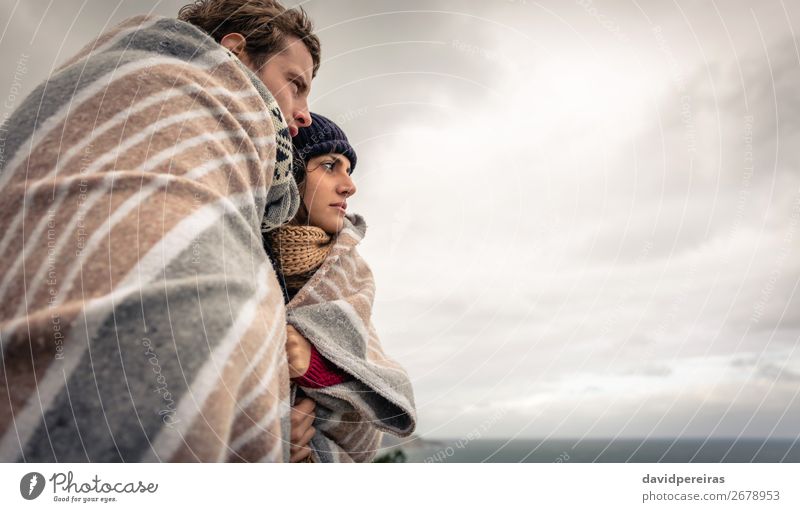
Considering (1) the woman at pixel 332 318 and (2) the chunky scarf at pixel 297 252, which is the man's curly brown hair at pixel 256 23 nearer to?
(1) the woman at pixel 332 318

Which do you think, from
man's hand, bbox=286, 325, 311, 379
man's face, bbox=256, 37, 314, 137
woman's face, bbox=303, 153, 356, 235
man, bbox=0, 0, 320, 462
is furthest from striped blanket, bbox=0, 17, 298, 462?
woman's face, bbox=303, 153, 356, 235

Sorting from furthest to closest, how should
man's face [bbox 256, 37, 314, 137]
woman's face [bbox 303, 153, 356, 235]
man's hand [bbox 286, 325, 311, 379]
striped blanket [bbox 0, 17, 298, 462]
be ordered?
woman's face [bbox 303, 153, 356, 235], man's face [bbox 256, 37, 314, 137], man's hand [bbox 286, 325, 311, 379], striped blanket [bbox 0, 17, 298, 462]

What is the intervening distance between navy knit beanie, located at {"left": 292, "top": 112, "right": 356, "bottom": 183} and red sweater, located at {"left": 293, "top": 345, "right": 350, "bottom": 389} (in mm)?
442

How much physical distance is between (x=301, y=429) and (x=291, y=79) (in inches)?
25.5

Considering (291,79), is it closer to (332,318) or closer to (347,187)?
(347,187)

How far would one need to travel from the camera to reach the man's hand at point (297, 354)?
95 centimetres

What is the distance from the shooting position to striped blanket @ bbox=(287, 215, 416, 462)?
101cm

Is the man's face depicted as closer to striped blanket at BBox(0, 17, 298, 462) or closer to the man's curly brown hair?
the man's curly brown hair

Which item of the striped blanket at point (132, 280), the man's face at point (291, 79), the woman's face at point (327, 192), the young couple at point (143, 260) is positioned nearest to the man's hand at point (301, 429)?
the young couple at point (143, 260)

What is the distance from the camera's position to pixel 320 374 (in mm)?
984

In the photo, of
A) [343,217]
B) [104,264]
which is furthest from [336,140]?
[104,264]

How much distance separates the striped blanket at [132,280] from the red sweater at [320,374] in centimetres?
23
